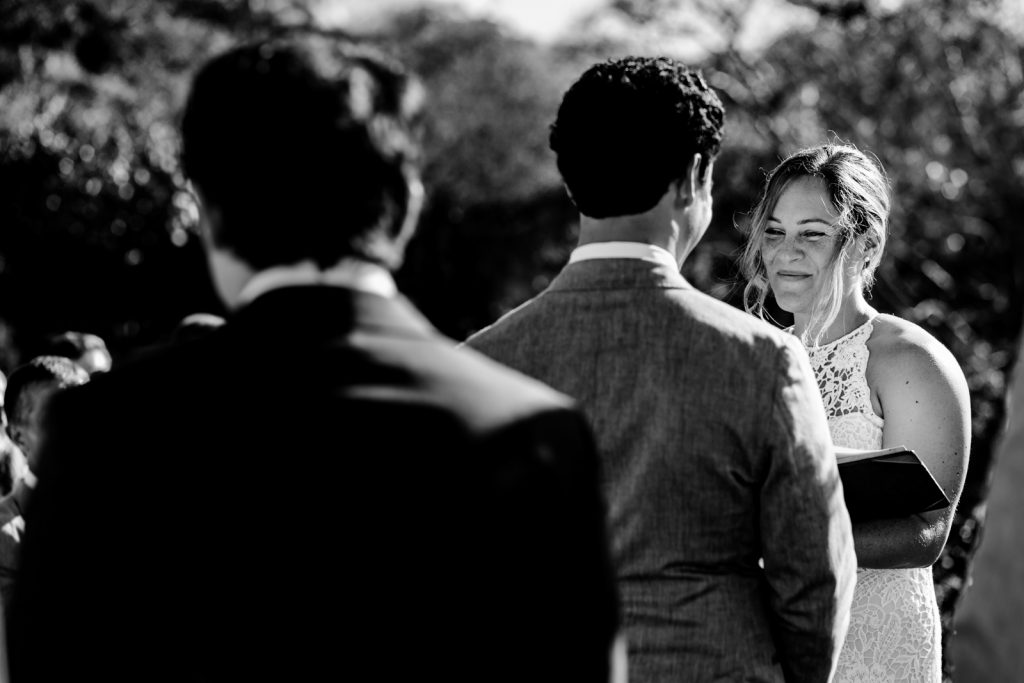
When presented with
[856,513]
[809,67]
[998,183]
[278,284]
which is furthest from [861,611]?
[809,67]

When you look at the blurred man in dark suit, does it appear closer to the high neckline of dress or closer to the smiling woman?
the smiling woman

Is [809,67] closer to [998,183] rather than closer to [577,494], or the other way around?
[998,183]

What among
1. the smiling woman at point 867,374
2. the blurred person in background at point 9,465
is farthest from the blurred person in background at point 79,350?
Result: the smiling woman at point 867,374

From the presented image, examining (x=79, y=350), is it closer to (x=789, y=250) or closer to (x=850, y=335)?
(x=789, y=250)

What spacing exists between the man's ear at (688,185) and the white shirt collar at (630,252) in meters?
0.10

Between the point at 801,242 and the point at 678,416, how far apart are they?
1.50 m

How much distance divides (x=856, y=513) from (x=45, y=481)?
194cm

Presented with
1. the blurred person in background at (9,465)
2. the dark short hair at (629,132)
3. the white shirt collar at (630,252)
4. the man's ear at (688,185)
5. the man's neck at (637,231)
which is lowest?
the blurred person in background at (9,465)

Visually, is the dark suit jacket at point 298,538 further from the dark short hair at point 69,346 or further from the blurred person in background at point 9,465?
the dark short hair at point 69,346

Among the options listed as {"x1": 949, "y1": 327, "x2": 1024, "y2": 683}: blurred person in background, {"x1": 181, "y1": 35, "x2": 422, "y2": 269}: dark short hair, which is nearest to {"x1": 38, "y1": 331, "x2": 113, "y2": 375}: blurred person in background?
{"x1": 181, "y1": 35, "x2": 422, "y2": 269}: dark short hair

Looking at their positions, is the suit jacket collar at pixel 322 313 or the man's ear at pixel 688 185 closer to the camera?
the suit jacket collar at pixel 322 313

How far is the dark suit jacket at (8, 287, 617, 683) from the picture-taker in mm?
1281

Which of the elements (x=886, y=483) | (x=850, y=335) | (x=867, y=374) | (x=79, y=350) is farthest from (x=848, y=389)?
(x=79, y=350)

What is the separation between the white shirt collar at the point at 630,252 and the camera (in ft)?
7.09
